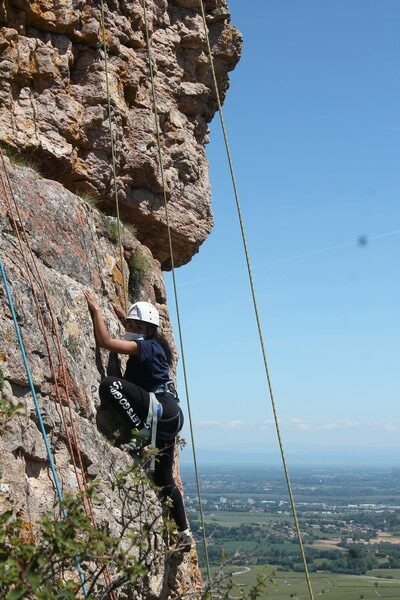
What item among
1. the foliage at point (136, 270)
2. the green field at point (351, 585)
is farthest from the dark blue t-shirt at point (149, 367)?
the green field at point (351, 585)

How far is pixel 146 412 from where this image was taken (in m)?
8.70

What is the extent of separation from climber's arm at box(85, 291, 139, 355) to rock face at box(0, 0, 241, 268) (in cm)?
229

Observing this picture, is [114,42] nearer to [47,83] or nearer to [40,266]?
[47,83]

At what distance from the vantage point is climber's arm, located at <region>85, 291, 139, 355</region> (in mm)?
8789

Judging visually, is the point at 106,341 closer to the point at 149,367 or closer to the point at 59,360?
the point at 149,367

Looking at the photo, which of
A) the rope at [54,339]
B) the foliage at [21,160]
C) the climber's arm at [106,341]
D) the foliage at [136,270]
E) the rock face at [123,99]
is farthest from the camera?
the foliage at [136,270]

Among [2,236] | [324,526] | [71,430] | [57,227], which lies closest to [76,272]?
[57,227]

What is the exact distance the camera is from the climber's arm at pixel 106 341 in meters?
8.79

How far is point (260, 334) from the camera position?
9.23 metres

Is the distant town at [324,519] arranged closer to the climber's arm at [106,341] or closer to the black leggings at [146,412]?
the black leggings at [146,412]

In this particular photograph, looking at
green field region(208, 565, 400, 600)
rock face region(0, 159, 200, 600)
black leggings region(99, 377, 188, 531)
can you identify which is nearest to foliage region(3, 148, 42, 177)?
rock face region(0, 159, 200, 600)

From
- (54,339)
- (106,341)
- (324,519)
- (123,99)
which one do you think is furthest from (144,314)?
(324,519)

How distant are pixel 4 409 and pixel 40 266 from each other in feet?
10.5

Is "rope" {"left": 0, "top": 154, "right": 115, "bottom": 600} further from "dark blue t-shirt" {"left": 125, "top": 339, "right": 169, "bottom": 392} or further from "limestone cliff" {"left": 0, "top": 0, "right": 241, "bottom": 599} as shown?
"dark blue t-shirt" {"left": 125, "top": 339, "right": 169, "bottom": 392}
